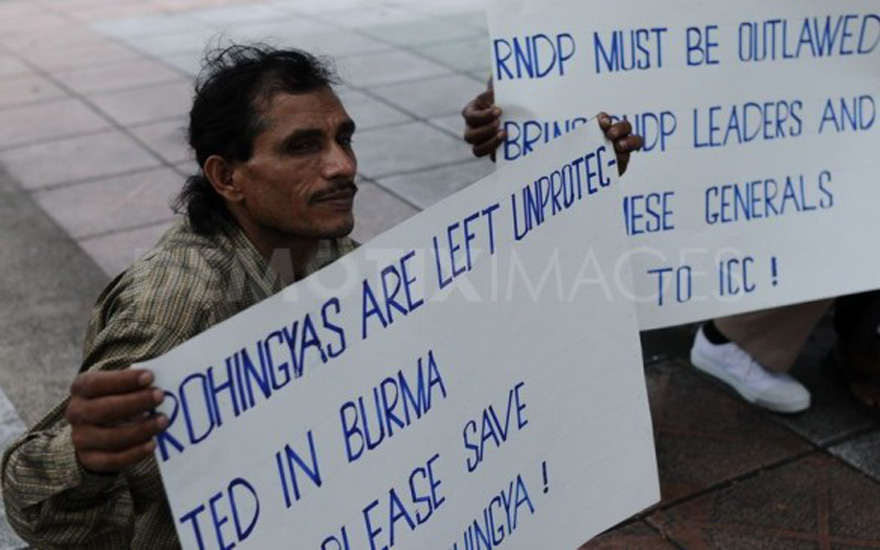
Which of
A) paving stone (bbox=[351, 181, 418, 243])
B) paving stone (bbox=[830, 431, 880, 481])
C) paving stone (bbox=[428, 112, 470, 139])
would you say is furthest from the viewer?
paving stone (bbox=[428, 112, 470, 139])

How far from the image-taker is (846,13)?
3107 millimetres

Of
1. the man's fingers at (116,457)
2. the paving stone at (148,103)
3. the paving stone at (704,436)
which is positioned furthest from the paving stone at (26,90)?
the man's fingers at (116,457)

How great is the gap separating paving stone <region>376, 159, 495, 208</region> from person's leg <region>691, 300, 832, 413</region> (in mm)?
1930

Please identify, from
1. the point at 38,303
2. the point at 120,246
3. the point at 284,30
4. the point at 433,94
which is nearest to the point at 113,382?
the point at 38,303

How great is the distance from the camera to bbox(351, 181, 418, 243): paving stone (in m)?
5.21

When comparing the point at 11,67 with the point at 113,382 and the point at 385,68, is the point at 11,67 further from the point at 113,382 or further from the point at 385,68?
the point at 113,382

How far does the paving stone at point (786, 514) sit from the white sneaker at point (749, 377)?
294 millimetres

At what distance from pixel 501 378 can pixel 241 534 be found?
24.1 inches

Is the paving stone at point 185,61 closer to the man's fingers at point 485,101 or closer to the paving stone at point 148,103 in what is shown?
the paving stone at point 148,103

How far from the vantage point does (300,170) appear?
216cm

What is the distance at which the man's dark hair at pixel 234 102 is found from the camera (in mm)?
2180

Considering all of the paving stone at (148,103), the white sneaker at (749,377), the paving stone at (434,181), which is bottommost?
the white sneaker at (749,377)

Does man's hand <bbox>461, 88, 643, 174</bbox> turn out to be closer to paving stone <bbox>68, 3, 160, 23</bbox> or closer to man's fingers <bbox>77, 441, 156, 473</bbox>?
man's fingers <bbox>77, 441, 156, 473</bbox>

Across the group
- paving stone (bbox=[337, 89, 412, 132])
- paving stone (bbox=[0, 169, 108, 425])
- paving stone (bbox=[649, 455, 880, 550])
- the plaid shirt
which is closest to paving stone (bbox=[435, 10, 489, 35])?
paving stone (bbox=[337, 89, 412, 132])
